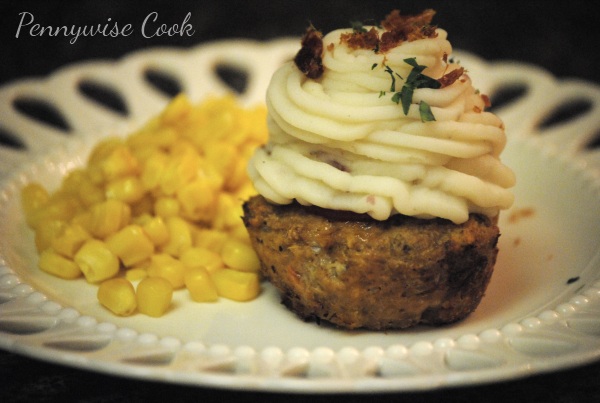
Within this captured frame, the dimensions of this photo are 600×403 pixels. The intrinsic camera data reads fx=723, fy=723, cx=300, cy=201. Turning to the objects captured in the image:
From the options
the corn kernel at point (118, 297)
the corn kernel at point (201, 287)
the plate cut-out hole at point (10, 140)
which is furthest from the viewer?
the plate cut-out hole at point (10, 140)

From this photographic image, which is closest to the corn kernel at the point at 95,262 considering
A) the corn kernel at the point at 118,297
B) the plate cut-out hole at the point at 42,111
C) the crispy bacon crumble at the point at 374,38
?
the corn kernel at the point at 118,297

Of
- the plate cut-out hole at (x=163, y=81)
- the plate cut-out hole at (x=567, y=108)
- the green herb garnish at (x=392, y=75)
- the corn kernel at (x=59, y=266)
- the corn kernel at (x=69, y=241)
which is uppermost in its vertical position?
the green herb garnish at (x=392, y=75)

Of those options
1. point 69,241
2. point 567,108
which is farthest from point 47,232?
point 567,108

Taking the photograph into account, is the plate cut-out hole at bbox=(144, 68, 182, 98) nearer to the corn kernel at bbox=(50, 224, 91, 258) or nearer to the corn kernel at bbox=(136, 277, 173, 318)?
the corn kernel at bbox=(50, 224, 91, 258)

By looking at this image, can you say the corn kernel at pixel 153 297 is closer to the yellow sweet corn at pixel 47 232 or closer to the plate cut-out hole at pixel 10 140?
the yellow sweet corn at pixel 47 232

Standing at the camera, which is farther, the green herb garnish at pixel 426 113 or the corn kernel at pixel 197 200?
the corn kernel at pixel 197 200

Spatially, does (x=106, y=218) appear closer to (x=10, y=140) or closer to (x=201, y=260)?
(x=201, y=260)

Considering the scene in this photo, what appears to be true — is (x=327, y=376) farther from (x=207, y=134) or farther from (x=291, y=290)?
(x=207, y=134)
